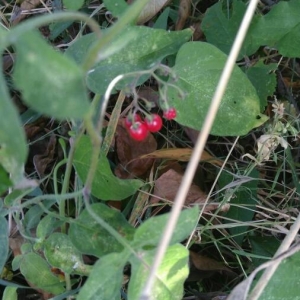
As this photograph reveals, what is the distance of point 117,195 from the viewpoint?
35.4 inches

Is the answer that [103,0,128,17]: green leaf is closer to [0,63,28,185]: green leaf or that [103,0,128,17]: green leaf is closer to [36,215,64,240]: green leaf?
[36,215,64,240]: green leaf

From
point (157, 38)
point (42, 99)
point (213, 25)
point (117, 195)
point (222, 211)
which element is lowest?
point (222, 211)

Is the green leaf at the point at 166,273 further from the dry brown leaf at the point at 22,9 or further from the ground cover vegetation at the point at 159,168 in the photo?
the dry brown leaf at the point at 22,9

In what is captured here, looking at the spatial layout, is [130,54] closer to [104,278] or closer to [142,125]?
[142,125]

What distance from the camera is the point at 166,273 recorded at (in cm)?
74

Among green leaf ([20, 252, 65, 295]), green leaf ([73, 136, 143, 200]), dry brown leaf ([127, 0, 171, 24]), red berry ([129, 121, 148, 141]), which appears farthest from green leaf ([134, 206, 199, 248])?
dry brown leaf ([127, 0, 171, 24])

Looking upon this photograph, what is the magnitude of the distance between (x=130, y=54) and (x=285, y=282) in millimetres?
437

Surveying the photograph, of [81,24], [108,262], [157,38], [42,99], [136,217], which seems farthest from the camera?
[81,24]

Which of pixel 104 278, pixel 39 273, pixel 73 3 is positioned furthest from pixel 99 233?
pixel 73 3

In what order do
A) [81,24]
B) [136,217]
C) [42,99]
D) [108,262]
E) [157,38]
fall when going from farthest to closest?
[81,24]
[136,217]
[157,38]
[108,262]
[42,99]

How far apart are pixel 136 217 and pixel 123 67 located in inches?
13.7

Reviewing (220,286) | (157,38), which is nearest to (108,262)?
(157,38)

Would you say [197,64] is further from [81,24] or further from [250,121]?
[81,24]

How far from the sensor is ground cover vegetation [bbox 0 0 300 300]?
728 millimetres
